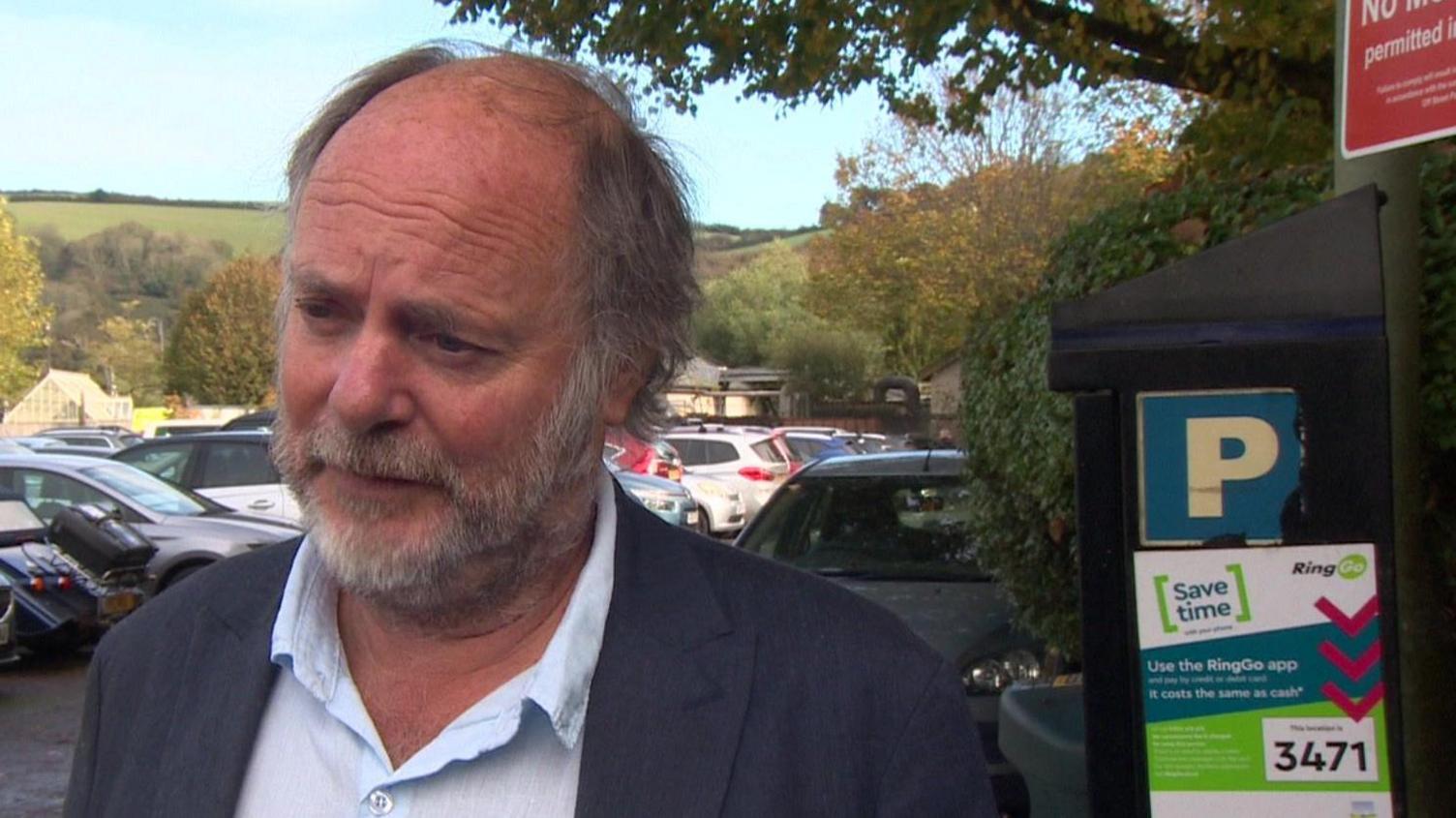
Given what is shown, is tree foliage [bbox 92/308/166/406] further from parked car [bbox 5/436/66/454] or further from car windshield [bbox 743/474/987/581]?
car windshield [bbox 743/474/987/581]

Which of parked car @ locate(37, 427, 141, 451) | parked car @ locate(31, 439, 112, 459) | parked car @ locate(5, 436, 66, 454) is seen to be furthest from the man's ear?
parked car @ locate(37, 427, 141, 451)

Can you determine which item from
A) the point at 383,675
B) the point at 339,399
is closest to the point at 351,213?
the point at 339,399

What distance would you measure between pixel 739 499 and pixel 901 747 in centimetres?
1990

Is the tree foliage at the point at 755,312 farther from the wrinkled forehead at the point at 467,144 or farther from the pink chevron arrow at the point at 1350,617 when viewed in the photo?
the wrinkled forehead at the point at 467,144

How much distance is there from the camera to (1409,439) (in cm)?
261

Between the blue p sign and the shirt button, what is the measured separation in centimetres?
129

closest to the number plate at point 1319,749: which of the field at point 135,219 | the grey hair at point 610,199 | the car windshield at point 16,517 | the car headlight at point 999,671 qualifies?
the grey hair at point 610,199

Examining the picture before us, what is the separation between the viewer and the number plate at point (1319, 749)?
2.28m

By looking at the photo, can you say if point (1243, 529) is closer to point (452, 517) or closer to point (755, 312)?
point (452, 517)

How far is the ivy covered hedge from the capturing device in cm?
285

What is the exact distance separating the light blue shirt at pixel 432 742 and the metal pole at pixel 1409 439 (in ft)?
5.12

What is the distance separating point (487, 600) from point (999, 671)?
4667 millimetres

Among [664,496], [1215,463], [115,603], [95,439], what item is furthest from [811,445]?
[1215,463]

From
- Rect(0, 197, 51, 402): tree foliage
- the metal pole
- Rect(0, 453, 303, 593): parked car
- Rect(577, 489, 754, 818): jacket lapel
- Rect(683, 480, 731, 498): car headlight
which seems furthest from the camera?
Rect(0, 197, 51, 402): tree foliage
